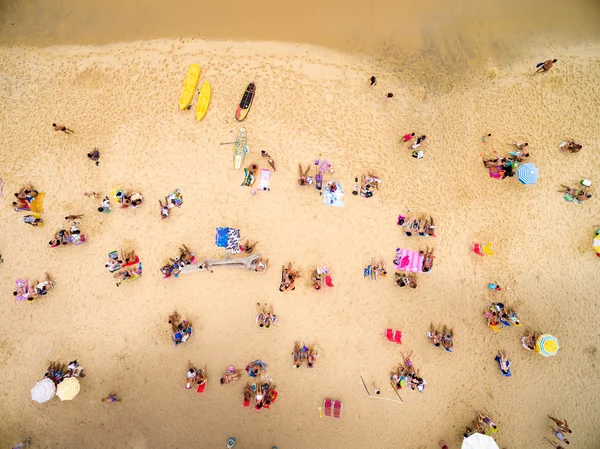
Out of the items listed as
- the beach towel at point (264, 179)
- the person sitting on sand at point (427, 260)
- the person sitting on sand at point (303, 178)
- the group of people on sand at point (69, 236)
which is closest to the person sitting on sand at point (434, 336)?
the person sitting on sand at point (427, 260)

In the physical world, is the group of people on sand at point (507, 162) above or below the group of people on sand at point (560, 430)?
above

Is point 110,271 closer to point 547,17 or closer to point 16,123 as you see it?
point 16,123

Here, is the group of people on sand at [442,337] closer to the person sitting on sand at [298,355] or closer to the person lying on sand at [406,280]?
the person lying on sand at [406,280]

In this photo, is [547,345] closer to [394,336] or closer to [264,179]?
[394,336]

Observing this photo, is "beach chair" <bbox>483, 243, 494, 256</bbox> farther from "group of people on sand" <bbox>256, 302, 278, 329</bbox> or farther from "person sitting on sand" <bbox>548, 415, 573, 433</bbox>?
"group of people on sand" <bbox>256, 302, 278, 329</bbox>

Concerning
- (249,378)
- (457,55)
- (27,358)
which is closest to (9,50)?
(27,358)

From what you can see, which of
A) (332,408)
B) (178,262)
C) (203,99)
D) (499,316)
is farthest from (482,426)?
(203,99)

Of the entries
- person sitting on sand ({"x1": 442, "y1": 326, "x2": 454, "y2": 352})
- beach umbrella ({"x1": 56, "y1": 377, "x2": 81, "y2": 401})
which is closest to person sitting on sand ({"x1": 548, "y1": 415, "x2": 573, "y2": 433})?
person sitting on sand ({"x1": 442, "y1": 326, "x2": 454, "y2": 352})
